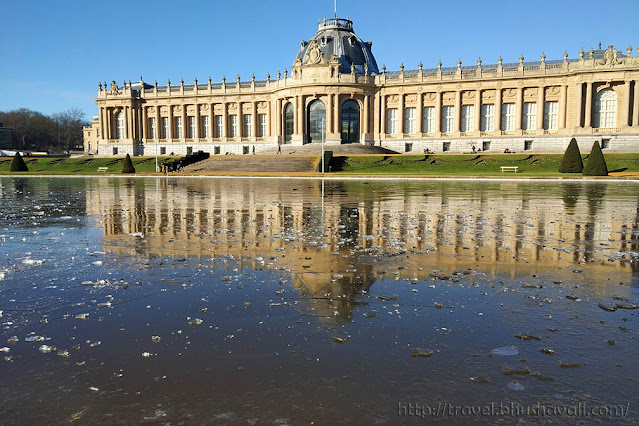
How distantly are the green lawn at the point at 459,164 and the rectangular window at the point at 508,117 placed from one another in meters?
A: 16.7

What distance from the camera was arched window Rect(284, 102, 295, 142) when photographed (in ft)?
237

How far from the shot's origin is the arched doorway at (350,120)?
70.4m

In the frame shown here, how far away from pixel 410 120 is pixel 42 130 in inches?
4315

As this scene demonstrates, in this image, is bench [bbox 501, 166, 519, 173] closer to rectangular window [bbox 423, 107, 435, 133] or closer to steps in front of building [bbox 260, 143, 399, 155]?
steps in front of building [bbox 260, 143, 399, 155]

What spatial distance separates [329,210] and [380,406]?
12.5m

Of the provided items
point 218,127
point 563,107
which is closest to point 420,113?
point 563,107

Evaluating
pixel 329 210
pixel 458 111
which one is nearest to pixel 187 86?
pixel 458 111

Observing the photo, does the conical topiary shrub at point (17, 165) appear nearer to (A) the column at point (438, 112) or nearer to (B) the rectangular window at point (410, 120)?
(B) the rectangular window at point (410, 120)

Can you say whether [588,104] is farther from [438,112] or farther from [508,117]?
[438,112]

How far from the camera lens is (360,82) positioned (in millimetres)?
69688

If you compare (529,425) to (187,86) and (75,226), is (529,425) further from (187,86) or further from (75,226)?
(187,86)

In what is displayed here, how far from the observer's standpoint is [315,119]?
70.2 metres

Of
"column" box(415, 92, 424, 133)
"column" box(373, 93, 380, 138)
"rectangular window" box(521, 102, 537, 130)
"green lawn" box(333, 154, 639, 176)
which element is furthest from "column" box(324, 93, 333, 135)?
"rectangular window" box(521, 102, 537, 130)

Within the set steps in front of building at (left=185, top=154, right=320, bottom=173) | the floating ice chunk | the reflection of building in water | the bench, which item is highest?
steps in front of building at (left=185, top=154, right=320, bottom=173)
